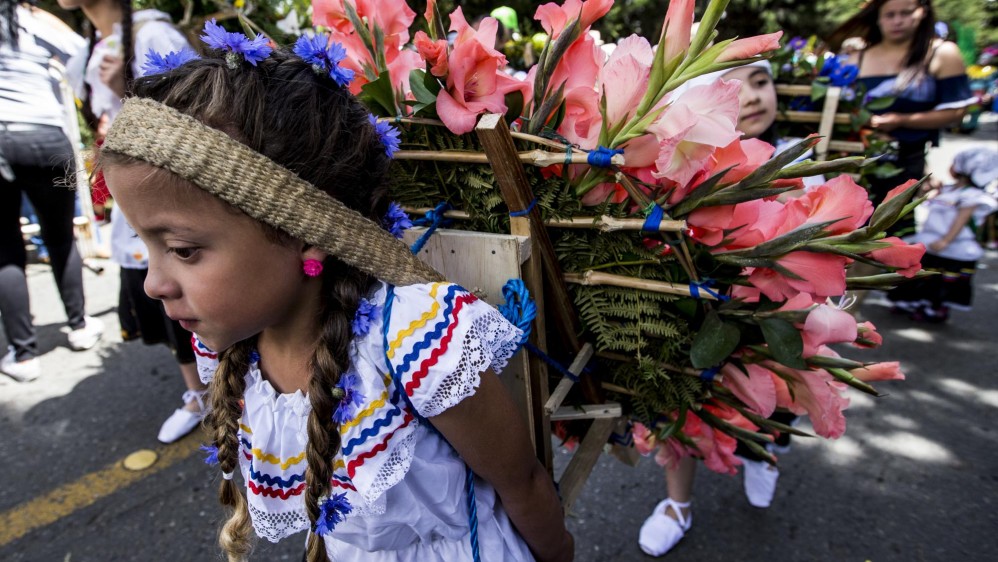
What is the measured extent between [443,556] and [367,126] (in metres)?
0.85

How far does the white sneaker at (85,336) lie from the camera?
13.1 ft

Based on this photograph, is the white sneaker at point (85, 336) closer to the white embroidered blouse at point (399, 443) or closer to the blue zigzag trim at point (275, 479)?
the white embroidered blouse at point (399, 443)

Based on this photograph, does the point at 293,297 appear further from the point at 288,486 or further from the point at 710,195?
the point at 710,195

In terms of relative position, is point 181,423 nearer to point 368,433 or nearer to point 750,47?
point 368,433

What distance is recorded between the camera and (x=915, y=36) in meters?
3.36

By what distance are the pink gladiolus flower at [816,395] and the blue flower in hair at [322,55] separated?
3.16 feet

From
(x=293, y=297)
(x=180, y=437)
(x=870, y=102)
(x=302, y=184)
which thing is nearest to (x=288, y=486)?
(x=293, y=297)

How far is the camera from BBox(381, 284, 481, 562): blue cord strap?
1050mm

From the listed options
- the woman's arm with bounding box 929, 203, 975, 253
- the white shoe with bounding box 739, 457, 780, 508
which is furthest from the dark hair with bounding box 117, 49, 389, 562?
the woman's arm with bounding box 929, 203, 975, 253

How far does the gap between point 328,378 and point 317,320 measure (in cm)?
14

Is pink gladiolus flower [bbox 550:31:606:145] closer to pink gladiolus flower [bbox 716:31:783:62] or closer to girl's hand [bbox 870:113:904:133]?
pink gladiolus flower [bbox 716:31:783:62]

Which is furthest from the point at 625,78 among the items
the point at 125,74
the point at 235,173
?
the point at 125,74

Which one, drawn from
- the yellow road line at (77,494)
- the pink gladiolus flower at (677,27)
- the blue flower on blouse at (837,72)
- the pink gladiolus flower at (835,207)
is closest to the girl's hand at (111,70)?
the yellow road line at (77,494)

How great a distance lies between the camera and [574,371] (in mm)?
1292
